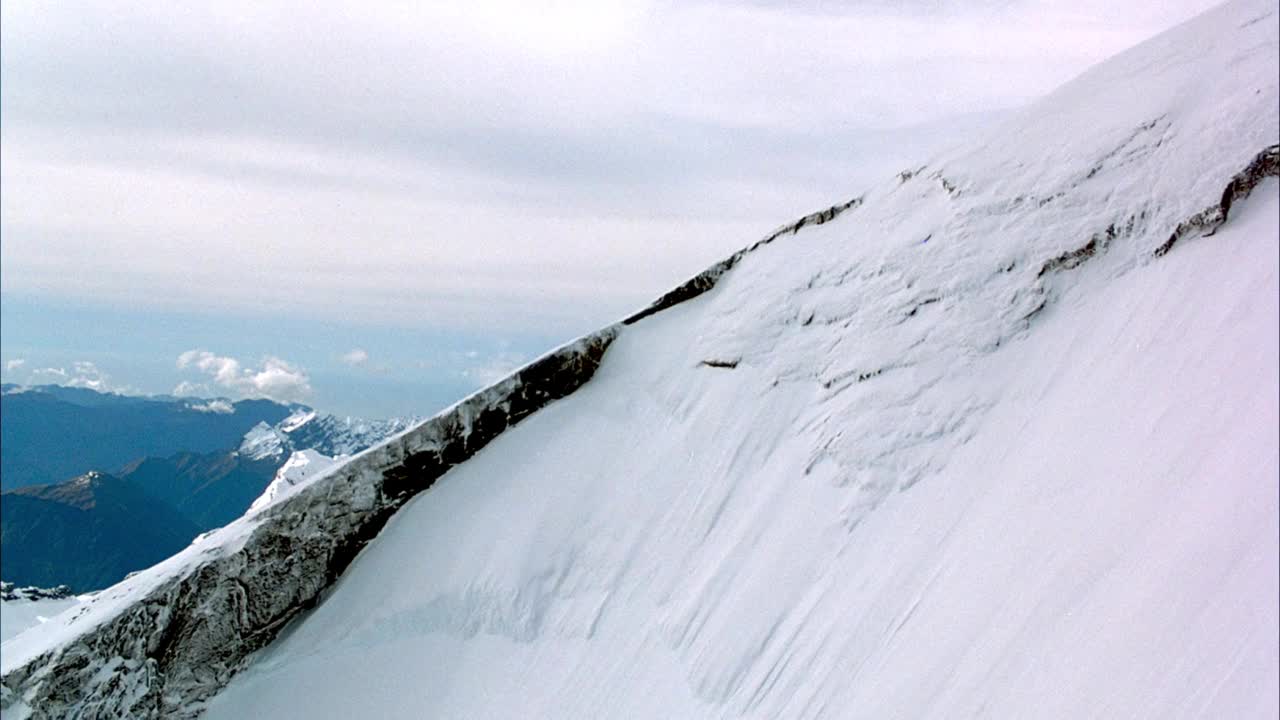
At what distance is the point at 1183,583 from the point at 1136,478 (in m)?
1.80

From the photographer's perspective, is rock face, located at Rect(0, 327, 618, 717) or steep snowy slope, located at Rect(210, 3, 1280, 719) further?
rock face, located at Rect(0, 327, 618, 717)

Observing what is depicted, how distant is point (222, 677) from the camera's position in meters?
17.4

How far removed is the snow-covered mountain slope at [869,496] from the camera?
9297 mm

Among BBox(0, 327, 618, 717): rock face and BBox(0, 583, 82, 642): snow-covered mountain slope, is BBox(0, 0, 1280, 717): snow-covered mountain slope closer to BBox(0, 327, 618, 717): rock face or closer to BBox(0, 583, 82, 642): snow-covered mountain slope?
BBox(0, 327, 618, 717): rock face

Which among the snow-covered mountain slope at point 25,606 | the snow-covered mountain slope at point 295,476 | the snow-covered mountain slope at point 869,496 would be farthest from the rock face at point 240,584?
the snow-covered mountain slope at point 25,606

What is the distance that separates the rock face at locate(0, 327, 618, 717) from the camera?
55.4 feet

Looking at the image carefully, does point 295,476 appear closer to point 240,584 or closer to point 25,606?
point 25,606

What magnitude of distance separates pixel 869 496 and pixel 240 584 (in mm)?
13178

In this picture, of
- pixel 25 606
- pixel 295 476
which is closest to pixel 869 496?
pixel 25 606

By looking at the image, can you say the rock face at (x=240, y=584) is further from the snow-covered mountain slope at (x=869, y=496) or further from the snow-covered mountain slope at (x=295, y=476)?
the snow-covered mountain slope at (x=295, y=476)

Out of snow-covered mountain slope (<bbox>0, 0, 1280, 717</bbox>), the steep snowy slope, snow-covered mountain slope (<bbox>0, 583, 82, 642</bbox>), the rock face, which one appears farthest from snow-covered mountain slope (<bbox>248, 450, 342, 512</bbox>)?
snow-covered mountain slope (<bbox>0, 583, 82, 642</bbox>)

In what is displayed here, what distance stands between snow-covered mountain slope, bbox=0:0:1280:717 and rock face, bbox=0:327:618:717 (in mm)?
63

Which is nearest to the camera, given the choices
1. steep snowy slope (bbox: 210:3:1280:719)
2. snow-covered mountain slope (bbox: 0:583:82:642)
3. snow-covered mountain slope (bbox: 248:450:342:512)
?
steep snowy slope (bbox: 210:3:1280:719)

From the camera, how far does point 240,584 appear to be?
1803 cm
